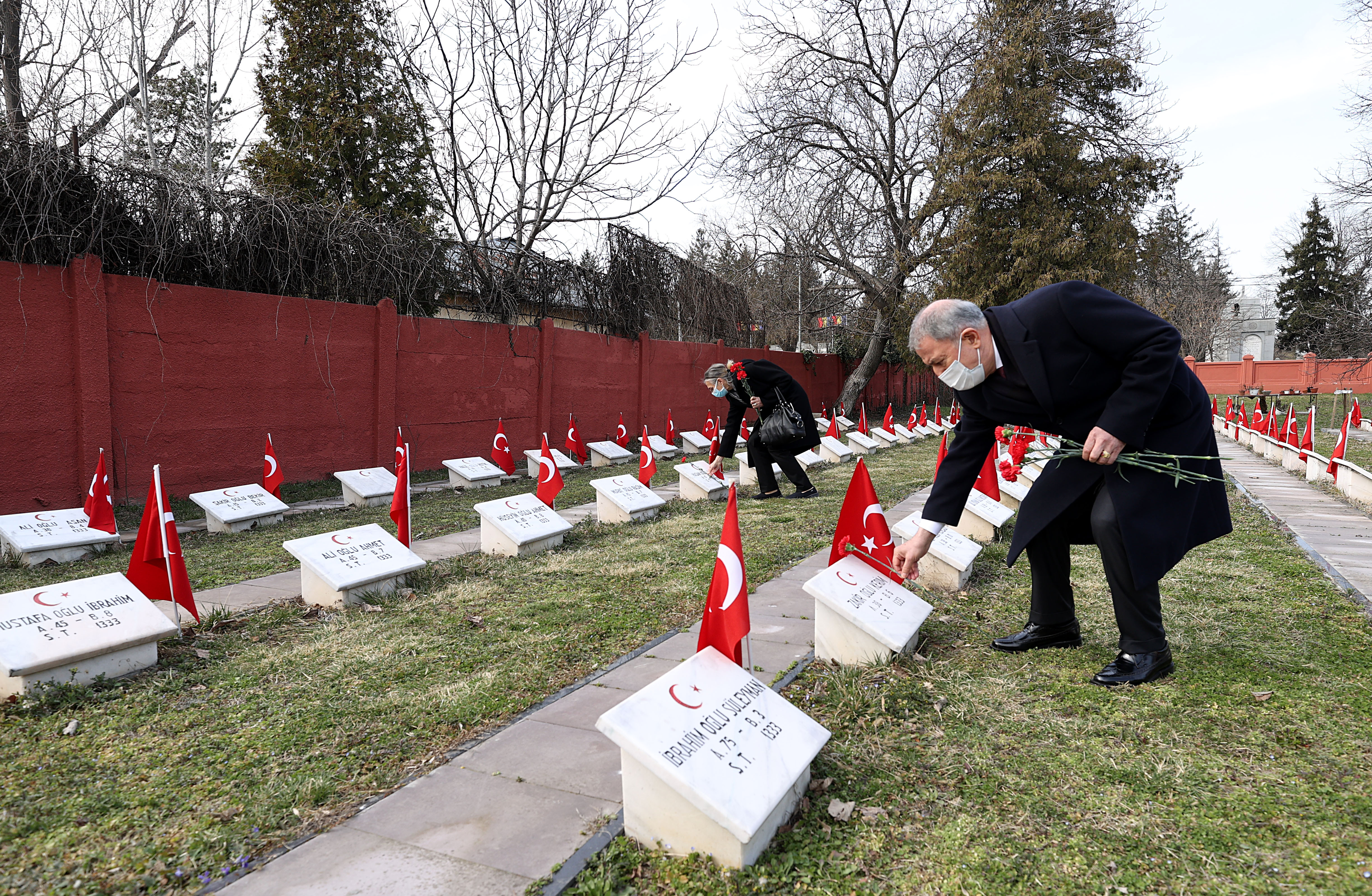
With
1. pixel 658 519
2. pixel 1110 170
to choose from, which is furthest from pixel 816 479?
pixel 1110 170

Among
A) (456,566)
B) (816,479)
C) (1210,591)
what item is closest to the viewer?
(1210,591)

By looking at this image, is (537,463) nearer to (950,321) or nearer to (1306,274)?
(950,321)

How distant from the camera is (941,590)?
4.87 metres

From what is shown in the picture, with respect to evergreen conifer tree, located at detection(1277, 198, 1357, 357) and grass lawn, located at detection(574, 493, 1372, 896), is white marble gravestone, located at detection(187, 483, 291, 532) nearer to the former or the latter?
grass lawn, located at detection(574, 493, 1372, 896)

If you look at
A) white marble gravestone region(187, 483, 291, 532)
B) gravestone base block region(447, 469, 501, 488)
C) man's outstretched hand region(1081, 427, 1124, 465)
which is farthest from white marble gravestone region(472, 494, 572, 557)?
gravestone base block region(447, 469, 501, 488)

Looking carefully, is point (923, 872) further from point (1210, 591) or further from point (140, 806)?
point (1210, 591)

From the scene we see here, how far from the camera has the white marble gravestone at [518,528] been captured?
6.20 metres

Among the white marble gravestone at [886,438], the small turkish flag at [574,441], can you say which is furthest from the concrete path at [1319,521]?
the small turkish flag at [574,441]

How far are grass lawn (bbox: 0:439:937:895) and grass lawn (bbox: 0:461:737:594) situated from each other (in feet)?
0.23

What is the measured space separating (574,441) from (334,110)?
35.1ft

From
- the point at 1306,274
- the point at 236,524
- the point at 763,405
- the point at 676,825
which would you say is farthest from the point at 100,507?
the point at 1306,274

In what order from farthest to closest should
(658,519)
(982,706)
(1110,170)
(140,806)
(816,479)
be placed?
(1110,170)
(816,479)
(658,519)
(982,706)
(140,806)

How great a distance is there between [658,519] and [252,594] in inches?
154

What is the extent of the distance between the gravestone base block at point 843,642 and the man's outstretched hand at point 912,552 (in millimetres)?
364
